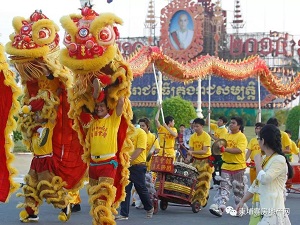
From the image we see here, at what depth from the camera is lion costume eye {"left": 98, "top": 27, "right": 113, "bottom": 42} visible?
28.4 feet

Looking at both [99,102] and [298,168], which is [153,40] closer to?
[298,168]

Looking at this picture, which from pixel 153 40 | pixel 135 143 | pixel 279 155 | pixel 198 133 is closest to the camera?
pixel 279 155

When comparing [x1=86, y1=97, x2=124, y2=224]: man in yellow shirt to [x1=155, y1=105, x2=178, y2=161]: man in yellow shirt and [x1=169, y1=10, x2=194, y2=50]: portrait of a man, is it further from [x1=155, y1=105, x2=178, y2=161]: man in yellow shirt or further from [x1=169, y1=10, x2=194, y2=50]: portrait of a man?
[x1=169, y1=10, x2=194, y2=50]: portrait of a man

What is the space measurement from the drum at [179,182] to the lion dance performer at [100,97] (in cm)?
223

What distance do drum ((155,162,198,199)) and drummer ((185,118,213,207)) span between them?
0.21 m

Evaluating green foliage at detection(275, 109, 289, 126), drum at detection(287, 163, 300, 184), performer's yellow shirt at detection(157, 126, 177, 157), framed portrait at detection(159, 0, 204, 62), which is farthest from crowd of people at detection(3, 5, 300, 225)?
framed portrait at detection(159, 0, 204, 62)

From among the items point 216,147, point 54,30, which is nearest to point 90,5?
point 54,30

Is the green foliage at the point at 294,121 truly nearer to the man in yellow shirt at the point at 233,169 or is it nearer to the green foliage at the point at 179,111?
the green foliage at the point at 179,111

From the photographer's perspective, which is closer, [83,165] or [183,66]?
[83,165]

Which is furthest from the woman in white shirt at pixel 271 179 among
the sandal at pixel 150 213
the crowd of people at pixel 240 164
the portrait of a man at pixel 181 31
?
the portrait of a man at pixel 181 31

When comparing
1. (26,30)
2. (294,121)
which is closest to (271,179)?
(26,30)

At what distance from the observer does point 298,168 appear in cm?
1353

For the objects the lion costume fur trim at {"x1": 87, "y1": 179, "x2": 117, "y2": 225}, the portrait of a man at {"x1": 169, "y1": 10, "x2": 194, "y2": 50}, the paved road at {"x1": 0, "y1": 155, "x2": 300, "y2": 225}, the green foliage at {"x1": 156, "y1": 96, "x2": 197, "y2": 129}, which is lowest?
the paved road at {"x1": 0, "y1": 155, "x2": 300, "y2": 225}

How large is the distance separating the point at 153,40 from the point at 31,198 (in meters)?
47.3
